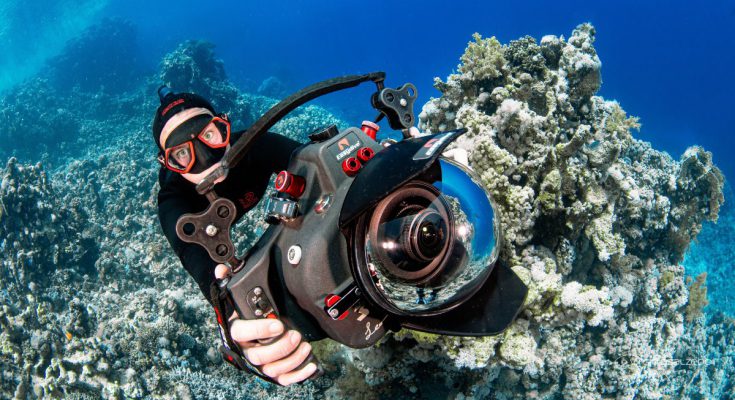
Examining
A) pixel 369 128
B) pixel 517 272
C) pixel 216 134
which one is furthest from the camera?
pixel 517 272

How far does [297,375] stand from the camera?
53.1 inches

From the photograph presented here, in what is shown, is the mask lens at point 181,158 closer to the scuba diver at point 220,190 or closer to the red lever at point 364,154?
the scuba diver at point 220,190

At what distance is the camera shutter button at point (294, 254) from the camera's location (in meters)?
1.27

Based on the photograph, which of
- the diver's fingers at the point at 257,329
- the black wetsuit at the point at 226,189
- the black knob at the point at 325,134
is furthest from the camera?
the black wetsuit at the point at 226,189

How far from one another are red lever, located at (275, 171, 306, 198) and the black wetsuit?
47.6 inches

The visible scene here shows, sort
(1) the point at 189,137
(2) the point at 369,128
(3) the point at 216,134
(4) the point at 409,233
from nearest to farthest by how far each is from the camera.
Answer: (4) the point at 409,233
(2) the point at 369,128
(1) the point at 189,137
(3) the point at 216,134

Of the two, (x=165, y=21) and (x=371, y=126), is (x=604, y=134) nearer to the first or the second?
(x=371, y=126)

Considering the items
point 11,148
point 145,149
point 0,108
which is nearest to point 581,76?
point 145,149

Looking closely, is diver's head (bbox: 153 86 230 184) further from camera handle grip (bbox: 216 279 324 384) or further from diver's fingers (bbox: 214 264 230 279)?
camera handle grip (bbox: 216 279 324 384)

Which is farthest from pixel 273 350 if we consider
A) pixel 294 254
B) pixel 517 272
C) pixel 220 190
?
pixel 517 272

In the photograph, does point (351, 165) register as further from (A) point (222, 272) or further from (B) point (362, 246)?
(A) point (222, 272)

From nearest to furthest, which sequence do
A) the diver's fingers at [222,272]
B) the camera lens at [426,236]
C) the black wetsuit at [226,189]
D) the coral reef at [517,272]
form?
the camera lens at [426,236]
the diver's fingers at [222,272]
the black wetsuit at [226,189]
the coral reef at [517,272]

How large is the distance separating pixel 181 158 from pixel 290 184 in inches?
53.2

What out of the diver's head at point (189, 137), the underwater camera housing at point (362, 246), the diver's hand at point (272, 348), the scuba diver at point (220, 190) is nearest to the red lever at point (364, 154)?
the underwater camera housing at point (362, 246)
